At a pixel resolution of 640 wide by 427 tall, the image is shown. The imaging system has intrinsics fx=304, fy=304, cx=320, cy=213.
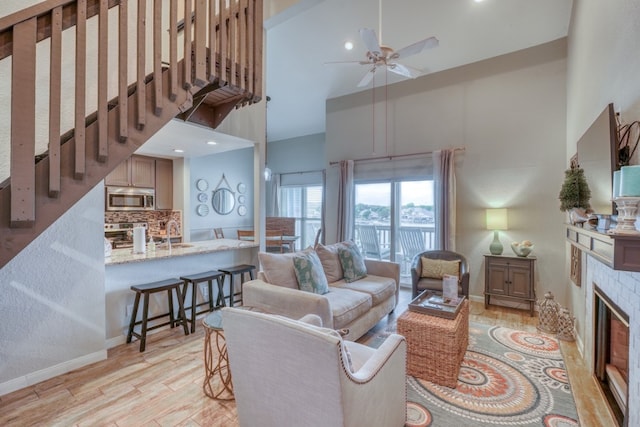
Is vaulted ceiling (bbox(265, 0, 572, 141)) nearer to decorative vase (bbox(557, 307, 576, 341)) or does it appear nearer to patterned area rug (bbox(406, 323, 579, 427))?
decorative vase (bbox(557, 307, 576, 341))

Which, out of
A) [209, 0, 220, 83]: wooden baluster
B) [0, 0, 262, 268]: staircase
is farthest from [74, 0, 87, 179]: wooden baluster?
[209, 0, 220, 83]: wooden baluster

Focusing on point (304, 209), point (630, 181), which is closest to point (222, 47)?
point (630, 181)

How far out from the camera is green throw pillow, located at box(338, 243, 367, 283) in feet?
12.2

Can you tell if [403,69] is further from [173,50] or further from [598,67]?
[173,50]

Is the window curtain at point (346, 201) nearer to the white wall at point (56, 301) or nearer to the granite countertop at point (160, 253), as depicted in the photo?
the granite countertop at point (160, 253)

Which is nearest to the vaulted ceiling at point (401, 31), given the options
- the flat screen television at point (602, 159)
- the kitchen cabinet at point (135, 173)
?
the flat screen television at point (602, 159)

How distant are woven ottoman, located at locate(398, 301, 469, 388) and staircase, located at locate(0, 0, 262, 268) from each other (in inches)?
93.0

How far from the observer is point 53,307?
251cm

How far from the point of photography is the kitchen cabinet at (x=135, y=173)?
539 centimetres

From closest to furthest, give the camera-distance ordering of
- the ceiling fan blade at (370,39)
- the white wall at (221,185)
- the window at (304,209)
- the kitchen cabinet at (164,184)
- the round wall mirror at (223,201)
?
the ceiling fan blade at (370,39) < the kitchen cabinet at (164,184) < the white wall at (221,185) < the round wall mirror at (223,201) < the window at (304,209)

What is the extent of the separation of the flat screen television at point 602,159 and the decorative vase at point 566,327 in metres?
1.63

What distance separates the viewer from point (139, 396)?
7.27 feet

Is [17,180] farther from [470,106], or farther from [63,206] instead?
[470,106]

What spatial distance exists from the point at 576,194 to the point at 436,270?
2001 mm
